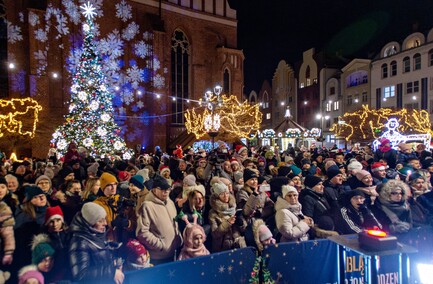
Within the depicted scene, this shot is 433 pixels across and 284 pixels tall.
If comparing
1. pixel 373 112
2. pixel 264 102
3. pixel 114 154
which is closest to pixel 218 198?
pixel 114 154

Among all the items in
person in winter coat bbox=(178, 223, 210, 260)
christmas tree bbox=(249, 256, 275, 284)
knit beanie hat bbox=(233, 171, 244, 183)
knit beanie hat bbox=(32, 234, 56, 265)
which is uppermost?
knit beanie hat bbox=(233, 171, 244, 183)

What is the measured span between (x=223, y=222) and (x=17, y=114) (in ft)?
63.6

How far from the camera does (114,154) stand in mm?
15734

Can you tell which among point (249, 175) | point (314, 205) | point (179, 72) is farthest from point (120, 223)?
point (179, 72)

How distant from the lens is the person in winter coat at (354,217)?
4.27 m

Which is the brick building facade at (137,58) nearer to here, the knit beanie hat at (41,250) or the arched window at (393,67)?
the knit beanie hat at (41,250)

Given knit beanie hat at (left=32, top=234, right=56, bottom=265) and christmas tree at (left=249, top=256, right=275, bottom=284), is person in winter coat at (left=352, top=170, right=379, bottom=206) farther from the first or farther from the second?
knit beanie hat at (left=32, top=234, right=56, bottom=265)

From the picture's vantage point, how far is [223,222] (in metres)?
4.45

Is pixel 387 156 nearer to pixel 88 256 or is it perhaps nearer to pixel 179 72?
pixel 88 256

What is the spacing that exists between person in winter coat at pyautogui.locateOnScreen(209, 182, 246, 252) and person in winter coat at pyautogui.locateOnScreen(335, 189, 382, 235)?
4.59 feet

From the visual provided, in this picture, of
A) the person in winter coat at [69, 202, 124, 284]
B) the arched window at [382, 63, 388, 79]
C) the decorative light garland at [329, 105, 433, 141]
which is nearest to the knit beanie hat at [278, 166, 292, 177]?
the person in winter coat at [69, 202, 124, 284]

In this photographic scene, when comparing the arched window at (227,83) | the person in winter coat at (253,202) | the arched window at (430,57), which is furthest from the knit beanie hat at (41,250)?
the arched window at (430,57)

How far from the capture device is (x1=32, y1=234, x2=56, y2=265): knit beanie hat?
298 centimetres

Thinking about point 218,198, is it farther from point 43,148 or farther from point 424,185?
point 43,148
